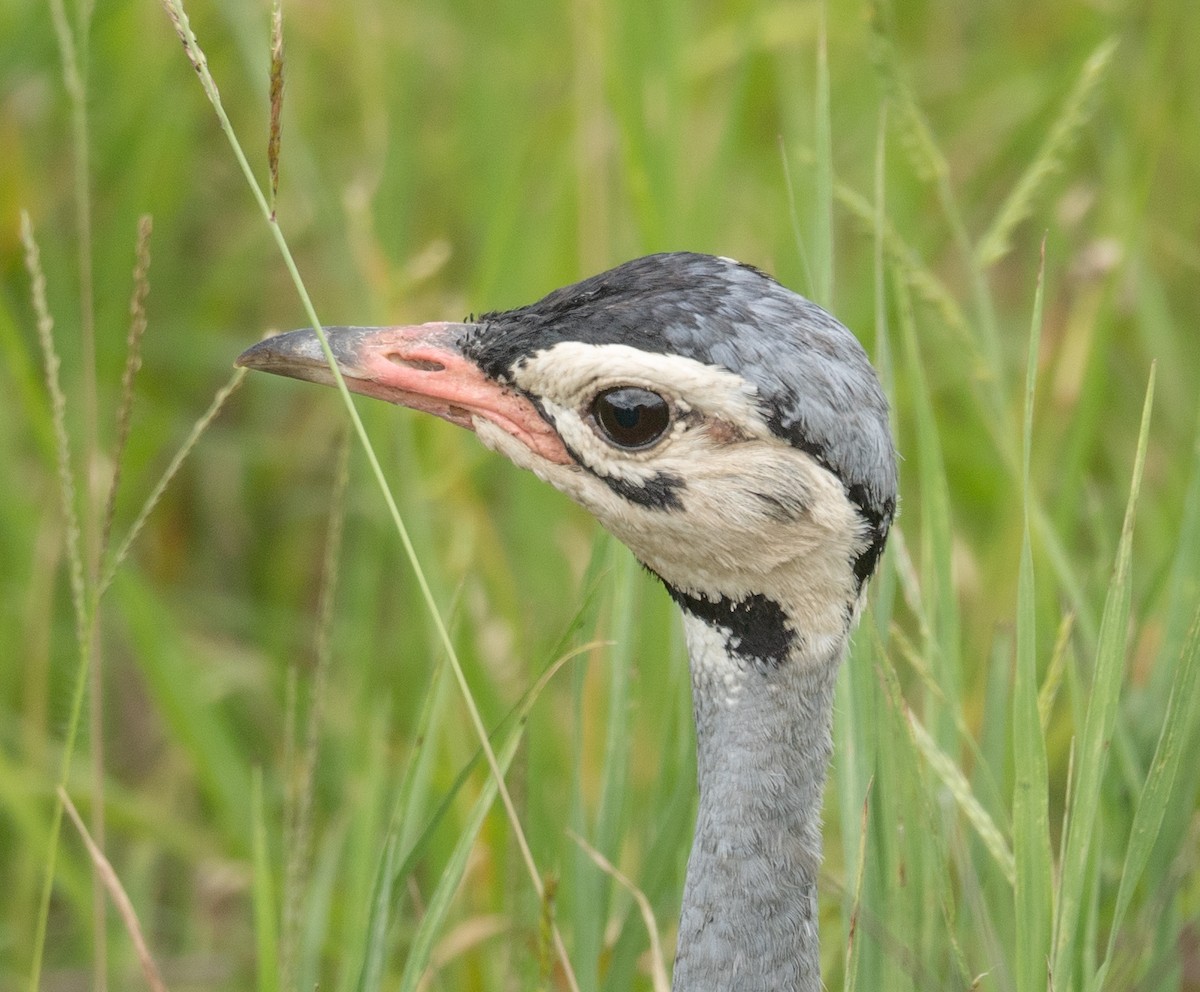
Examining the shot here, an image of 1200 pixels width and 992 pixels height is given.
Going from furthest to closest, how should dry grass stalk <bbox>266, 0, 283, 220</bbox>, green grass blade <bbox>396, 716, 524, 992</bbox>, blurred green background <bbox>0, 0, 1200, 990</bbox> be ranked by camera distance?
blurred green background <bbox>0, 0, 1200, 990</bbox> → green grass blade <bbox>396, 716, 524, 992</bbox> → dry grass stalk <bbox>266, 0, 283, 220</bbox>

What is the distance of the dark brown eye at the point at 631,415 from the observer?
1.71 m

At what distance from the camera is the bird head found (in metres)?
1.69

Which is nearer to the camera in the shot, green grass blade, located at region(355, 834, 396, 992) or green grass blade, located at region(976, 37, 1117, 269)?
green grass blade, located at region(355, 834, 396, 992)

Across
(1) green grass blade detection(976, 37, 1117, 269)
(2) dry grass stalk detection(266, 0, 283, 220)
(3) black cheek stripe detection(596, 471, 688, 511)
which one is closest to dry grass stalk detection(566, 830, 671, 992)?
(3) black cheek stripe detection(596, 471, 688, 511)

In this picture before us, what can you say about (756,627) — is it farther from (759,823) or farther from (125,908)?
(125,908)

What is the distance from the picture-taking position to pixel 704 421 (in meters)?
1.71

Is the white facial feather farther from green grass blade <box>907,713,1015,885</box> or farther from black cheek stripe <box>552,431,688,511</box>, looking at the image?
green grass blade <box>907,713,1015,885</box>

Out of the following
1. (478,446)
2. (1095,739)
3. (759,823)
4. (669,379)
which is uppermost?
(478,446)

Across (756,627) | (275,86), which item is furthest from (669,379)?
(275,86)

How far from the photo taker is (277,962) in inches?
81.0

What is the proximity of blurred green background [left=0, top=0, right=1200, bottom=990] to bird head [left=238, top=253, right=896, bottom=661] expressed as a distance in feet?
0.66

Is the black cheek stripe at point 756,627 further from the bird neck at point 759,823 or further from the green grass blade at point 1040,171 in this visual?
the green grass blade at point 1040,171

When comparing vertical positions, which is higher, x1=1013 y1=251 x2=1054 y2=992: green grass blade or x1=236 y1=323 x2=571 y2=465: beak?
x1=236 y1=323 x2=571 y2=465: beak

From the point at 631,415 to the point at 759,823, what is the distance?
46 cm
